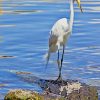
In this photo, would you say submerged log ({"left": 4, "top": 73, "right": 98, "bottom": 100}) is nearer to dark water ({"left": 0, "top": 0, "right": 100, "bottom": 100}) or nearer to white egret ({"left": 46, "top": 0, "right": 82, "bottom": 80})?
dark water ({"left": 0, "top": 0, "right": 100, "bottom": 100})

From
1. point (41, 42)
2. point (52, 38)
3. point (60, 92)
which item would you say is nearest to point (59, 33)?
point (52, 38)

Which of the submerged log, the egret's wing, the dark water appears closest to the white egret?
the egret's wing

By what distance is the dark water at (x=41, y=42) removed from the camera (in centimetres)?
1207

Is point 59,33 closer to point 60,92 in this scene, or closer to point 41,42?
point 60,92

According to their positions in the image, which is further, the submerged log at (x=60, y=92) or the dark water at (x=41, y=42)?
the dark water at (x=41, y=42)

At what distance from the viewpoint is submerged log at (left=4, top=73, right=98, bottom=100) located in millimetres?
7746

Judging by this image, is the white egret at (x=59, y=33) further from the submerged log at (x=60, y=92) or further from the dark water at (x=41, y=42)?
the submerged log at (x=60, y=92)

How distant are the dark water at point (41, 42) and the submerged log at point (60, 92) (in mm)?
668

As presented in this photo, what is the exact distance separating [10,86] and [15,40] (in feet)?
15.7

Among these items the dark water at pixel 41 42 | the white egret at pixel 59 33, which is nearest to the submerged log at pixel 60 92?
the dark water at pixel 41 42

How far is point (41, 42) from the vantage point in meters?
15.5

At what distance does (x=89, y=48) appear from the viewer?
48.5 feet

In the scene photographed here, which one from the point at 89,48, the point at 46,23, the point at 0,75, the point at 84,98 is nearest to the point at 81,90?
the point at 84,98

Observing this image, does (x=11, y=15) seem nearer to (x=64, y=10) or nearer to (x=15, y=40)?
(x=64, y=10)
